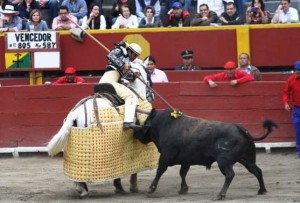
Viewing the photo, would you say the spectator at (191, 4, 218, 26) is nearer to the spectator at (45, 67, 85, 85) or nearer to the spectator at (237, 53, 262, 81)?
the spectator at (237, 53, 262, 81)

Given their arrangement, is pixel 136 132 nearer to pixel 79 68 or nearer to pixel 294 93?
pixel 294 93

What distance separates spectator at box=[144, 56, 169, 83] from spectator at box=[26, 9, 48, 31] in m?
1.96

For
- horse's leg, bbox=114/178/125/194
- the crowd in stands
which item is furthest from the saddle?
the crowd in stands

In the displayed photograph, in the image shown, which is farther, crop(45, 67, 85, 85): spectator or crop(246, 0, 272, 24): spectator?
crop(246, 0, 272, 24): spectator

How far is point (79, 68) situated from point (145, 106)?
4942 mm

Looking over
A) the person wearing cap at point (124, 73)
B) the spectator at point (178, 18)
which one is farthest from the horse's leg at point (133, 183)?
the spectator at point (178, 18)

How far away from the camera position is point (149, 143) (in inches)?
476

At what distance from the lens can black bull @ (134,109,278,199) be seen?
36.8 feet

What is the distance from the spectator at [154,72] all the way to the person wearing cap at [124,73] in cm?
313

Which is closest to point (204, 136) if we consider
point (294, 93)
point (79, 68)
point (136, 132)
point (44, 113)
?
point (136, 132)

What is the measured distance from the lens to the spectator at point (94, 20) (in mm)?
16516

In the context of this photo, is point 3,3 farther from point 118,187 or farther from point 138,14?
point 118,187

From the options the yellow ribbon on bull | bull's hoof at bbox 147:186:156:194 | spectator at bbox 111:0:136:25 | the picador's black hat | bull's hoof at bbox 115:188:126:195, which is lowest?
bull's hoof at bbox 115:188:126:195

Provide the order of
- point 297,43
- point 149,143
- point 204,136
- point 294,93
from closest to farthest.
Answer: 1. point 204,136
2. point 149,143
3. point 294,93
4. point 297,43
